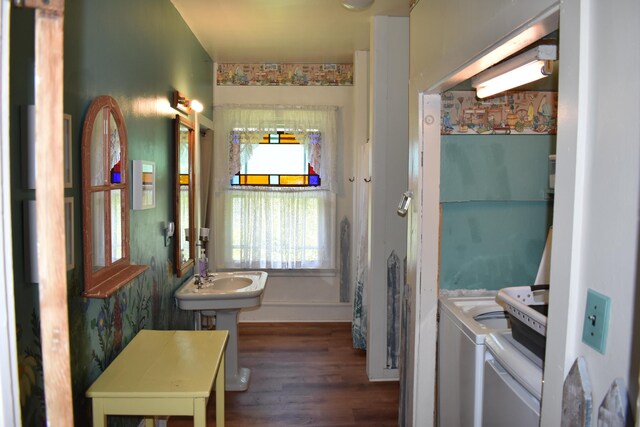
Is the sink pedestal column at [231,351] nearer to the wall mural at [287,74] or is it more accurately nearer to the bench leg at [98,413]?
the bench leg at [98,413]

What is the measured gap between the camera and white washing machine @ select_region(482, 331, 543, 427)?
1.47 m

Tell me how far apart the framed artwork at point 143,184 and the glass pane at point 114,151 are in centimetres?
18

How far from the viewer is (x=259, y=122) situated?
15.0ft

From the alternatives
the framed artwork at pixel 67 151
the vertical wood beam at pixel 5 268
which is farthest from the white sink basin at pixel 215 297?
the vertical wood beam at pixel 5 268

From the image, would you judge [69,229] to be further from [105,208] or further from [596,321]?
[596,321]

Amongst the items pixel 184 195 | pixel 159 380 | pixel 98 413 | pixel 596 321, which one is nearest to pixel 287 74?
pixel 184 195

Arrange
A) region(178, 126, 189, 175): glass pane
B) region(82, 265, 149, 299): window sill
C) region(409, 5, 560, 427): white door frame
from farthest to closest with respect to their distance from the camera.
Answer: region(178, 126, 189, 175): glass pane → region(409, 5, 560, 427): white door frame → region(82, 265, 149, 299): window sill

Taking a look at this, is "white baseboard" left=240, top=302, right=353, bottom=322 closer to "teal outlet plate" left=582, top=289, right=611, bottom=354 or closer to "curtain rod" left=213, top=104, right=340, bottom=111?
"curtain rod" left=213, top=104, right=340, bottom=111

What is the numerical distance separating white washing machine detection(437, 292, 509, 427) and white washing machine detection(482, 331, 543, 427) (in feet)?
0.16

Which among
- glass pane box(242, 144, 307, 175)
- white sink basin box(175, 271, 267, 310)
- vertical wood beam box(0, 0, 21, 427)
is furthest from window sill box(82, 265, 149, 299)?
glass pane box(242, 144, 307, 175)

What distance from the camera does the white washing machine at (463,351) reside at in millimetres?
1914

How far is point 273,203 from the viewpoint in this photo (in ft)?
15.4

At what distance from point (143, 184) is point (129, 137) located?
258 mm

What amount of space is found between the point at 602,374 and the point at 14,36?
5.40ft
